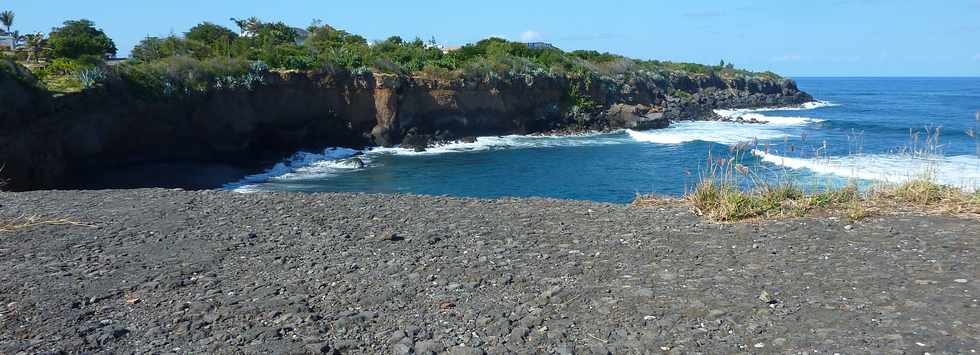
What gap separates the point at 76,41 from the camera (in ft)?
101

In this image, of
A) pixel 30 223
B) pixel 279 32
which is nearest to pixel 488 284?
pixel 30 223

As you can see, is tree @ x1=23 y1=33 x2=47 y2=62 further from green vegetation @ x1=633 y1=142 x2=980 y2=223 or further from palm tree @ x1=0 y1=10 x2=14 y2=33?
green vegetation @ x1=633 y1=142 x2=980 y2=223

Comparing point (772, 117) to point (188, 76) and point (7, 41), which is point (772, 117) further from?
point (7, 41)

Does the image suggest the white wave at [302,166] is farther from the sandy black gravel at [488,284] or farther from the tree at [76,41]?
the sandy black gravel at [488,284]

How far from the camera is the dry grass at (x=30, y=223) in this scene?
Answer: 25.0 ft

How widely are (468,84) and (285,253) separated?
1221 inches

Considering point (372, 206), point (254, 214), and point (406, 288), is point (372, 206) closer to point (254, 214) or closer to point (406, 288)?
point (254, 214)

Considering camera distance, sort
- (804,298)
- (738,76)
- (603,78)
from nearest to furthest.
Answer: (804,298)
(603,78)
(738,76)

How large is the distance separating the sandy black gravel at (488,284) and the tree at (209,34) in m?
36.4

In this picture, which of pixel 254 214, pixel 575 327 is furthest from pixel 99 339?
pixel 254 214

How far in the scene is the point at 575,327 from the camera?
4.60m

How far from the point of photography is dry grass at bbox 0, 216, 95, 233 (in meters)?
7.63

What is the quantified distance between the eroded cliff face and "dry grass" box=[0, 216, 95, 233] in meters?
12.5

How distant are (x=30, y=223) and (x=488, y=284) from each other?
18.6 feet
